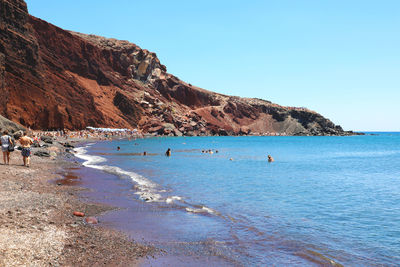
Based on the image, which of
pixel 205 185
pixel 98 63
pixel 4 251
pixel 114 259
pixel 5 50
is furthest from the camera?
pixel 98 63

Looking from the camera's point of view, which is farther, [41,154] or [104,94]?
[104,94]

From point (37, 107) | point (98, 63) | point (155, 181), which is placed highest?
point (98, 63)

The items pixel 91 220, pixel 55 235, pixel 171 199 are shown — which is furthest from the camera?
pixel 171 199

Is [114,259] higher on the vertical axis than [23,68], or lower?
lower

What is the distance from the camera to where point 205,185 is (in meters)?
20.3

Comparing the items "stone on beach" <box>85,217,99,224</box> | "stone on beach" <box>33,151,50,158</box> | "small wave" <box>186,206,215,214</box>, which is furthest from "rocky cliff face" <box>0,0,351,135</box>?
"stone on beach" <box>85,217,99,224</box>

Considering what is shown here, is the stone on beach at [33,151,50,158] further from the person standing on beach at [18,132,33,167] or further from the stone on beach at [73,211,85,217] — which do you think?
the stone on beach at [73,211,85,217]

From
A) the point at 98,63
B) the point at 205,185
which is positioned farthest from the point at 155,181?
the point at 98,63

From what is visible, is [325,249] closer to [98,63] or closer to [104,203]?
[104,203]

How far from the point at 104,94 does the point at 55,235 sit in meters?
Answer: 115

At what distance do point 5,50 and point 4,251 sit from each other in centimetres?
6811

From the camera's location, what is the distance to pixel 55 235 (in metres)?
7.94

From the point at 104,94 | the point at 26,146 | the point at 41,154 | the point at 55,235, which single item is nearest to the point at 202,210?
the point at 55,235

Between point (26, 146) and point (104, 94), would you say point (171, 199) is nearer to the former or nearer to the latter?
point (26, 146)
